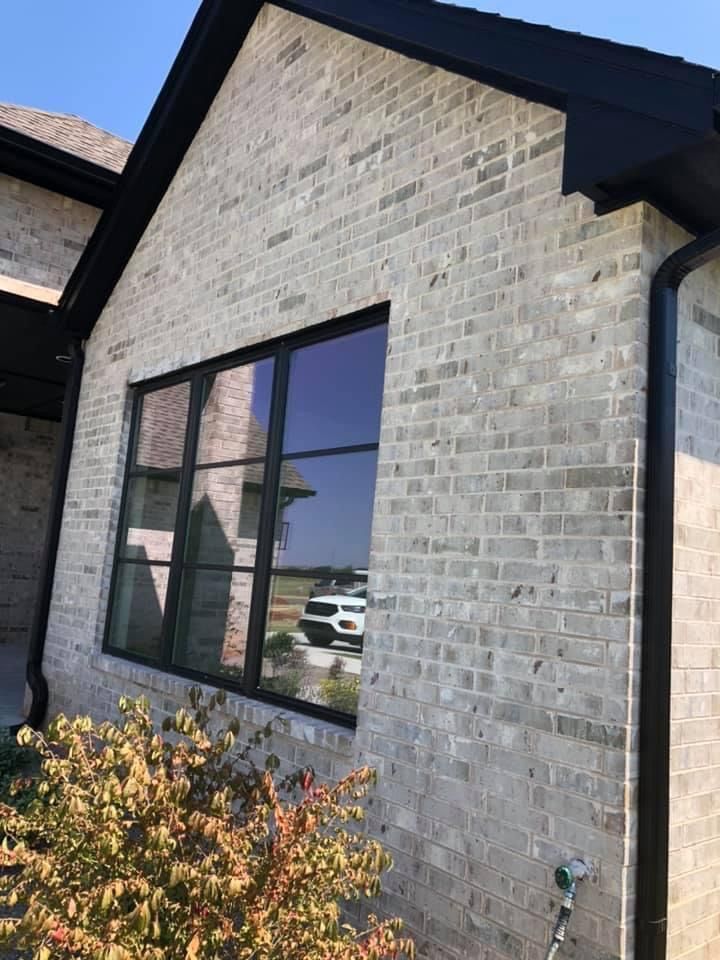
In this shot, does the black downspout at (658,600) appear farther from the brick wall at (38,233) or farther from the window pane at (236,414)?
the brick wall at (38,233)

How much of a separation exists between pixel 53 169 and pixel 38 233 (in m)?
0.69

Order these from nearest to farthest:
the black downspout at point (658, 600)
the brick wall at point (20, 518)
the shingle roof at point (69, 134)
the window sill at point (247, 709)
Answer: the black downspout at point (658, 600), the window sill at point (247, 709), the shingle roof at point (69, 134), the brick wall at point (20, 518)

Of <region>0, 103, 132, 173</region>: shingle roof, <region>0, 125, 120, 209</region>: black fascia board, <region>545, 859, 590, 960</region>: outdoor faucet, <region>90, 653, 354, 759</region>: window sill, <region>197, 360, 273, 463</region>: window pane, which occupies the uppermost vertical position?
<region>0, 103, 132, 173</region>: shingle roof

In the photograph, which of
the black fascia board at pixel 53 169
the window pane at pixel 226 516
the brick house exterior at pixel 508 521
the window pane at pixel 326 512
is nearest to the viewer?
the brick house exterior at pixel 508 521

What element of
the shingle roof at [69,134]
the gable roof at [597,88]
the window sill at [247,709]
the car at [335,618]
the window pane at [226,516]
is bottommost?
the window sill at [247,709]

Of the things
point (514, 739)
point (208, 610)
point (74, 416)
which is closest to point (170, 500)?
point (208, 610)

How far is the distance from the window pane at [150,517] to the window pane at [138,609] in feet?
0.43

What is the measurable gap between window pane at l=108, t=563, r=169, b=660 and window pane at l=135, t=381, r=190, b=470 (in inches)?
33.6

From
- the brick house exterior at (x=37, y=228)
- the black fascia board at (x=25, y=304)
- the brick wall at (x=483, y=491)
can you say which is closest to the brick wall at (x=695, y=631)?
the brick wall at (x=483, y=491)

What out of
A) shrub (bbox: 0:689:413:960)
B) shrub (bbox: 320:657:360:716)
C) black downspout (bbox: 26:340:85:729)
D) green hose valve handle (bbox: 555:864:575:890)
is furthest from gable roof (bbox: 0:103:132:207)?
green hose valve handle (bbox: 555:864:575:890)

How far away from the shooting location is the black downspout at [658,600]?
2502 millimetres

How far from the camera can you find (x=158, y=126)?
6195 mm

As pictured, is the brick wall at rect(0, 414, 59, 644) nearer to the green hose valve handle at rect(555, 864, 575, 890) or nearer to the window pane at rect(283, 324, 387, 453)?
the window pane at rect(283, 324, 387, 453)

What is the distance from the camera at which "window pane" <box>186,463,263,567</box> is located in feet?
16.0
